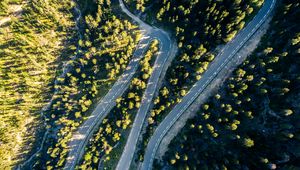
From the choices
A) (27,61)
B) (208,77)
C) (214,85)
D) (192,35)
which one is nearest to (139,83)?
(208,77)

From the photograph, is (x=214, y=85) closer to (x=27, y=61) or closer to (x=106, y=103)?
(x=106, y=103)

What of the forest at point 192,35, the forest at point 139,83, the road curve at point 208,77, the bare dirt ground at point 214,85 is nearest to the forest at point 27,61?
the forest at point 139,83

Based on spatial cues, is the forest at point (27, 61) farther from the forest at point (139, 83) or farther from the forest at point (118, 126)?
the forest at point (118, 126)

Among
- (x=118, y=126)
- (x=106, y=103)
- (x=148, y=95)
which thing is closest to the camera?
(x=118, y=126)

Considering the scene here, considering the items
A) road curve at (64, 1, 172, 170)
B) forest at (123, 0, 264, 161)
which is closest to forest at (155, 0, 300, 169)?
forest at (123, 0, 264, 161)

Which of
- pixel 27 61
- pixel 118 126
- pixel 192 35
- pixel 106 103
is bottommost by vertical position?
pixel 118 126
